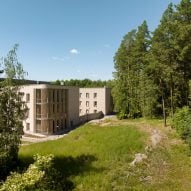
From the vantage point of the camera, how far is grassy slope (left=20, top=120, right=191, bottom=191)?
52.5 ft

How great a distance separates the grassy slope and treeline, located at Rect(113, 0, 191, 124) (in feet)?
35.3

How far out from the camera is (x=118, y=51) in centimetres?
5181

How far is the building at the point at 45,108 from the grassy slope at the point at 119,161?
2964 centimetres

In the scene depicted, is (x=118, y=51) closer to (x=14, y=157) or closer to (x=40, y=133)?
(x=40, y=133)

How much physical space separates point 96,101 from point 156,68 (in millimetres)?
43053

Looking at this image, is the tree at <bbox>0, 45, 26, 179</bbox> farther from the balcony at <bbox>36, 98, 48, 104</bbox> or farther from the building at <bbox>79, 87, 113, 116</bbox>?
the building at <bbox>79, 87, 113, 116</bbox>

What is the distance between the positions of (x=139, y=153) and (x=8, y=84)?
432 inches

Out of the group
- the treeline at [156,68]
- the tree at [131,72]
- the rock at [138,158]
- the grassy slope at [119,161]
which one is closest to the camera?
the grassy slope at [119,161]

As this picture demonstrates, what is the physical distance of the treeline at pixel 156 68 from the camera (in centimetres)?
3266

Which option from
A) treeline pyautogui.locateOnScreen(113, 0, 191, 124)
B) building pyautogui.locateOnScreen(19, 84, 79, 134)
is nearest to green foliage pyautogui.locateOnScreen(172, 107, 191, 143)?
treeline pyautogui.locateOnScreen(113, 0, 191, 124)

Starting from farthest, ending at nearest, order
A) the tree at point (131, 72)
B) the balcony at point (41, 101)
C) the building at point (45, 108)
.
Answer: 1. the building at point (45, 108)
2. the balcony at point (41, 101)
3. the tree at point (131, 72)

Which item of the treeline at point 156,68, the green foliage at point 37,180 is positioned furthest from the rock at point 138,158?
the treeline at point 156,68

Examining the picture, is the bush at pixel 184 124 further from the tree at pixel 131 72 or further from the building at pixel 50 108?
the building at pixel 50 108

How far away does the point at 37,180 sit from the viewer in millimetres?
13008
